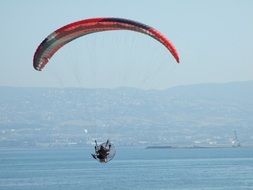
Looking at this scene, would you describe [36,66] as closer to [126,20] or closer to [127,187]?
[126,20]

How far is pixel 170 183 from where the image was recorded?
95.9 meters

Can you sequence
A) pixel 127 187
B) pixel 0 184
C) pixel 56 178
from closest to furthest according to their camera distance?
pixel 127 187
pixel 0 184
pixel 56 178

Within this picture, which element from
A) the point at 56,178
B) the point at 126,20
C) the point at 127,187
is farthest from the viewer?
the point at 56,178

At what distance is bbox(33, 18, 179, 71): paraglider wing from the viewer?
41.3 metres

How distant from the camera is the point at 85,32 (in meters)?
42.1

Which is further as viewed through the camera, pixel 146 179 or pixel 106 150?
pixel 146 179

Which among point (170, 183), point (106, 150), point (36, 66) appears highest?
point (170, 183)

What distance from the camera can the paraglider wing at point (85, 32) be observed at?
41281 mm

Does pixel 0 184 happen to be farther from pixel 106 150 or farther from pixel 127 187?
pixel 106 150

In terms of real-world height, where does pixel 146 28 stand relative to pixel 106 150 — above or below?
above

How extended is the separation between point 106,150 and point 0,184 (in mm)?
59654

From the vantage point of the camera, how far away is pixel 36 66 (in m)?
42.4

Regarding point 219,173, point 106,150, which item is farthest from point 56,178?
point 106,150

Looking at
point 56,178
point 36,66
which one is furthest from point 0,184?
point 36,66
